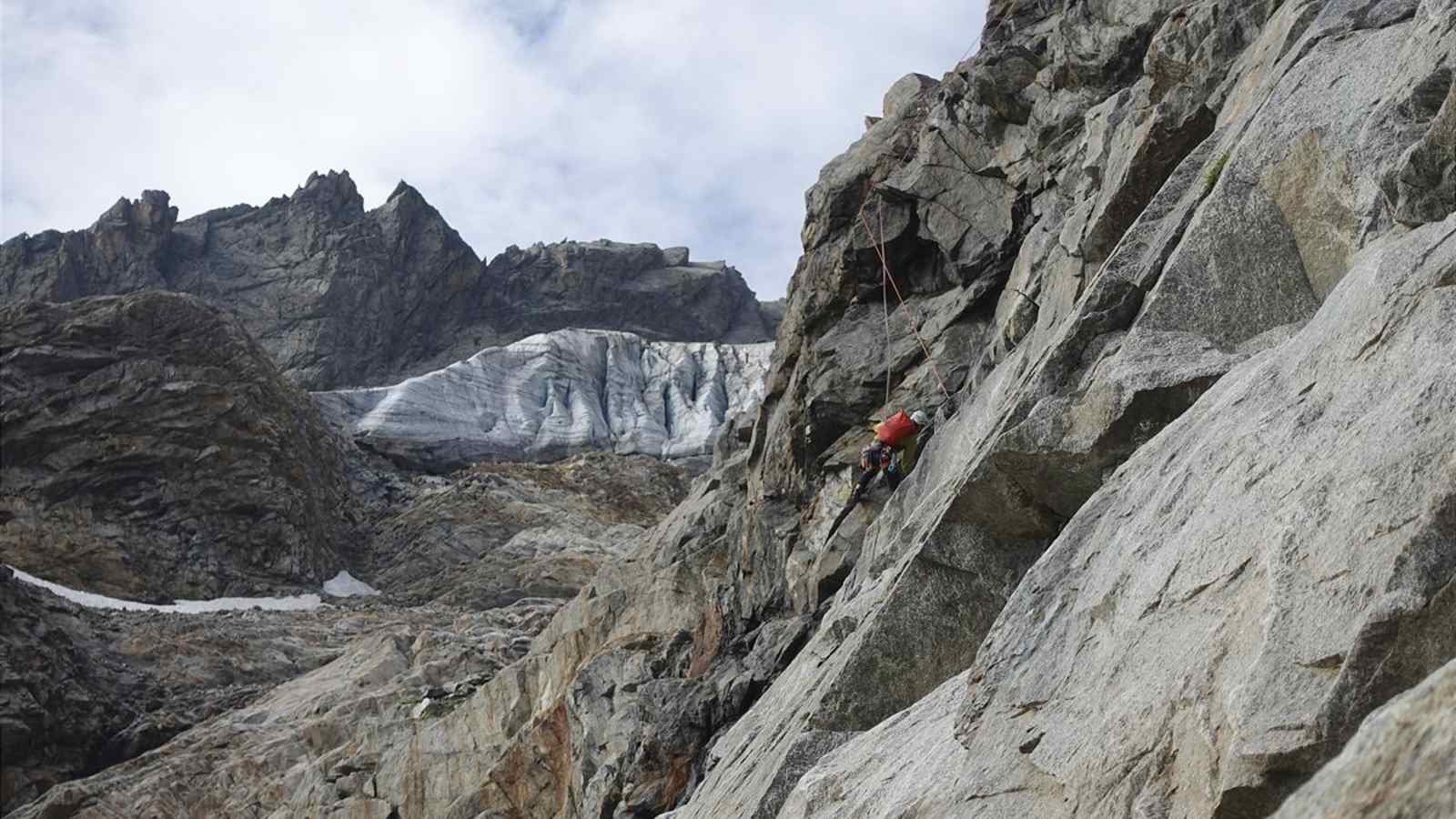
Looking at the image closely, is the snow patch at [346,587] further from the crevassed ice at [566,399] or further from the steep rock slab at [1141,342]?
the steep rock slab at [1141,342]

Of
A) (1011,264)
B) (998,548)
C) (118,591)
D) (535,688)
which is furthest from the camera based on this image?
(118,591)

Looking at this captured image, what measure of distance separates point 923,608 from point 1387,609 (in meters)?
6.87

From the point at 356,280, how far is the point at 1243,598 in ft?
367

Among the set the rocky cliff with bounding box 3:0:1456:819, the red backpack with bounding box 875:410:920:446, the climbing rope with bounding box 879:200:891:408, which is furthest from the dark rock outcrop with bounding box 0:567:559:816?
the red backpack with bounding box 875:410:920:446

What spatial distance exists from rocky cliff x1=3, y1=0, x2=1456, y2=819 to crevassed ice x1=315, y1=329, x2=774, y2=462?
199ft

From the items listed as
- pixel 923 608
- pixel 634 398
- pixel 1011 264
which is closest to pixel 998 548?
pixel 923 608

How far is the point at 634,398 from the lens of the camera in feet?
322

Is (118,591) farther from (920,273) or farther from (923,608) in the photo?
(923,608)

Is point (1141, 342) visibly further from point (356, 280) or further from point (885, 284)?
point (356, 280)

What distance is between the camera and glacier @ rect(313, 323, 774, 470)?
86.7 metres

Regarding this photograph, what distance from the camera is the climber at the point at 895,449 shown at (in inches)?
771

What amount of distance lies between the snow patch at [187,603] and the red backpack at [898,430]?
40.6m

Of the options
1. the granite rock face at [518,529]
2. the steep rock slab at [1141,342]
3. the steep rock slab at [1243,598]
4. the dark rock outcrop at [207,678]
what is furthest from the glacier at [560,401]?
the steep rock slab at [1243,598]

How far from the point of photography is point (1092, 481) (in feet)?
39.1
